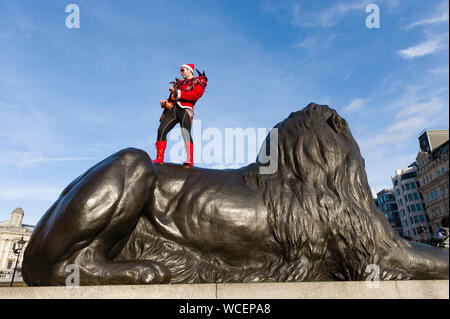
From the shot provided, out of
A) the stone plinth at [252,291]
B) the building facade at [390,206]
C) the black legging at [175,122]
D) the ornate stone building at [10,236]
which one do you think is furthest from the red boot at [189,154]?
the building facade at [390,206]

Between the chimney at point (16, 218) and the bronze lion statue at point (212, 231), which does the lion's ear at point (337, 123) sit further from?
the chimney at point (16, 218)

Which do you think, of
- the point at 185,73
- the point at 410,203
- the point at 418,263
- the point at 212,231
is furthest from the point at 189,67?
the point at 410,203

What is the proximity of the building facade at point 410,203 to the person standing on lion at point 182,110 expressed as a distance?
220ft

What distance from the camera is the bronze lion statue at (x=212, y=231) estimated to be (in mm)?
2715

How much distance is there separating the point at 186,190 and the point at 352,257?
1.80 metres

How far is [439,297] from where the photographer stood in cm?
241

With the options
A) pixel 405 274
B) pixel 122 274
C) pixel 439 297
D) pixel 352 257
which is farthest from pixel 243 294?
pixel 405 274

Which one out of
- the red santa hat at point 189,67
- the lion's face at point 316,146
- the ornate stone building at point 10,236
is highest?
the ornate stone building at point 10,236

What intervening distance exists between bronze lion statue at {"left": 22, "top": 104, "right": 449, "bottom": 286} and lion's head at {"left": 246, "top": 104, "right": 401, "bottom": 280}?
0.04 feet

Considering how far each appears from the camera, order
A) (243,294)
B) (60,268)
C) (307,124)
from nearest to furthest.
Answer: (243,294), (60,268), (307,124)

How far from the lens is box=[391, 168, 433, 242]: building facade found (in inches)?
2370
